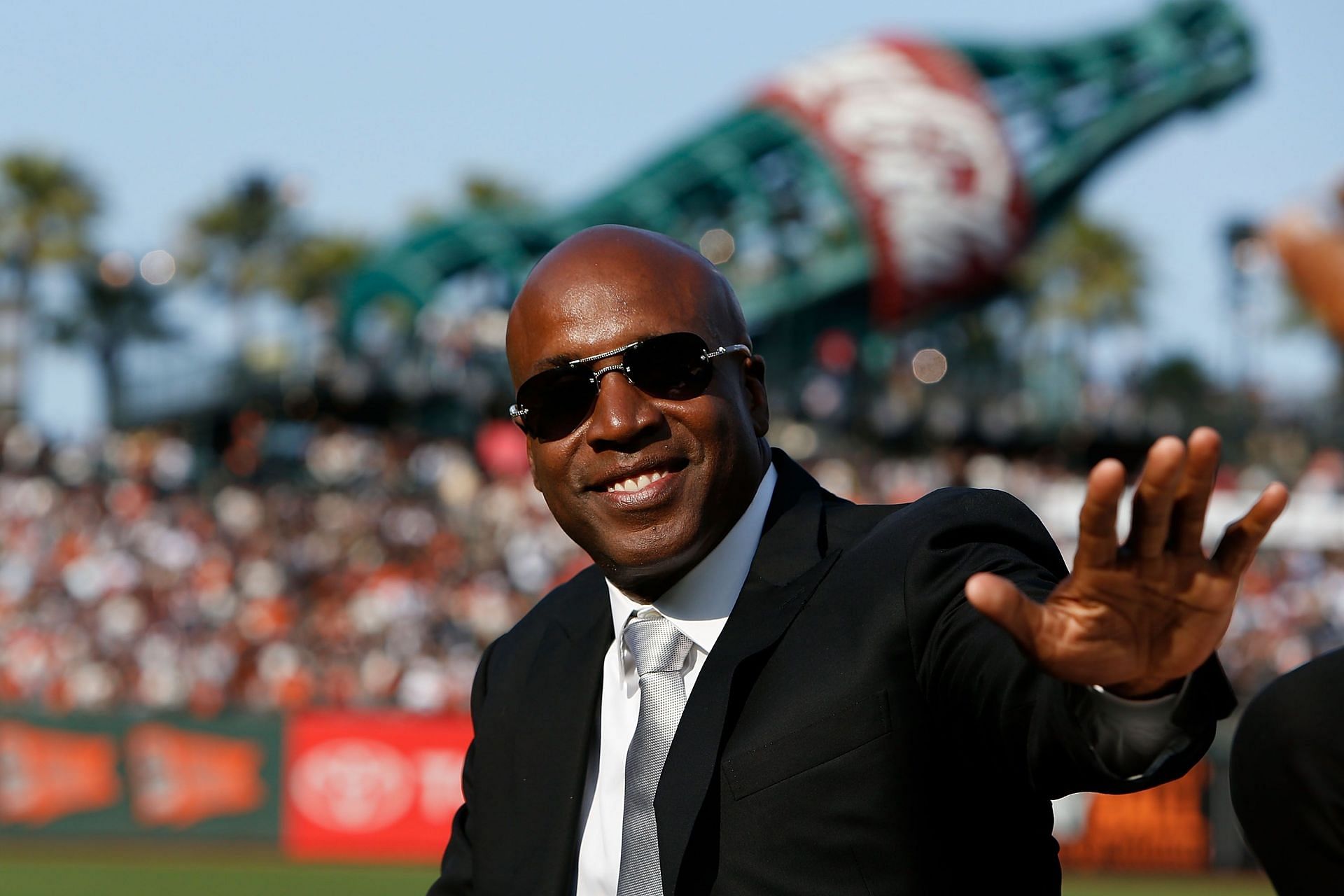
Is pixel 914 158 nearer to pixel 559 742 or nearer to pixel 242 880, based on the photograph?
pixel 242 880

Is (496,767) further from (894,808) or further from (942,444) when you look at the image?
(942,444)

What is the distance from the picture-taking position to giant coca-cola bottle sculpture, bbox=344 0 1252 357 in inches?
1458

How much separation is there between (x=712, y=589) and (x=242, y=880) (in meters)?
12.7

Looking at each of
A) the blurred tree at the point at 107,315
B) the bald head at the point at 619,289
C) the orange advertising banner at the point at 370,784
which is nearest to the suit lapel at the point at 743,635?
the bald head at the point at 619,289

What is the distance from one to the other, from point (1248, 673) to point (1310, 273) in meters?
17.0

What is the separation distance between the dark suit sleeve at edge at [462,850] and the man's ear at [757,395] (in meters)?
0.70

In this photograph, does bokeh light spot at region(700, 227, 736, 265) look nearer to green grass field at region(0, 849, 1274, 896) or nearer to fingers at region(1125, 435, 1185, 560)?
green grass field at region(0, 849, 1274, 896)

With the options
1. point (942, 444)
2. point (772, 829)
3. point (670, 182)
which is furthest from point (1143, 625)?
point (670, 182)

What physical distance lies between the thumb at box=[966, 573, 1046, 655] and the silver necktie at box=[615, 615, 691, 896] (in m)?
0.82

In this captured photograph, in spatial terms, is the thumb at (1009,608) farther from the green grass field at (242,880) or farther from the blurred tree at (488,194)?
the blurred tree at (488,194)

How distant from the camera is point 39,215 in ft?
172

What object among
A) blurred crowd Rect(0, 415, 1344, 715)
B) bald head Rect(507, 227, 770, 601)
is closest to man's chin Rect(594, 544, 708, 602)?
bald head Rect(507, 227, 770, 601)

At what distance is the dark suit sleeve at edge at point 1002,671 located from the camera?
6.89 ft

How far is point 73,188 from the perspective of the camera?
52750mm
